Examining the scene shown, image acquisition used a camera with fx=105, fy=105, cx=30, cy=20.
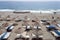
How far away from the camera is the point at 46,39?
17.5 metres

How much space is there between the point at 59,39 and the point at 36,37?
3.81 m

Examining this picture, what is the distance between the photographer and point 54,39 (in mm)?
17484

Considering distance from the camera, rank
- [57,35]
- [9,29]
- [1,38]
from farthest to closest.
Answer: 1. [9,29]
2. [57,35]
3. [1,38]

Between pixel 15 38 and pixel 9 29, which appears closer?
pixel 15 38

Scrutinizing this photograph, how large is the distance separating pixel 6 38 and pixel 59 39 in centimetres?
876

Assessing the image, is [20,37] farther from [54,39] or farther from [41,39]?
[54,39]

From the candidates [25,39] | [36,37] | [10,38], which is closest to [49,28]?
[36,37]

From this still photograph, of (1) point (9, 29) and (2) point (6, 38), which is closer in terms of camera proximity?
(2) point (6, 38)

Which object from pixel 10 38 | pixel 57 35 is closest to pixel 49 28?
pixel 57 35

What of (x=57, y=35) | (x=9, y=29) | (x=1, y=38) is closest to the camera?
(x=1, y=38)

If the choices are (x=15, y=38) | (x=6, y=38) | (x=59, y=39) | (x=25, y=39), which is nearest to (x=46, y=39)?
(x=59, y=39)

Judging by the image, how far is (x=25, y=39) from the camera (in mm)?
17250

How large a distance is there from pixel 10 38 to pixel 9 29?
14.3 feet

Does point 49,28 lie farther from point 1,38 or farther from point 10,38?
point 1,38
